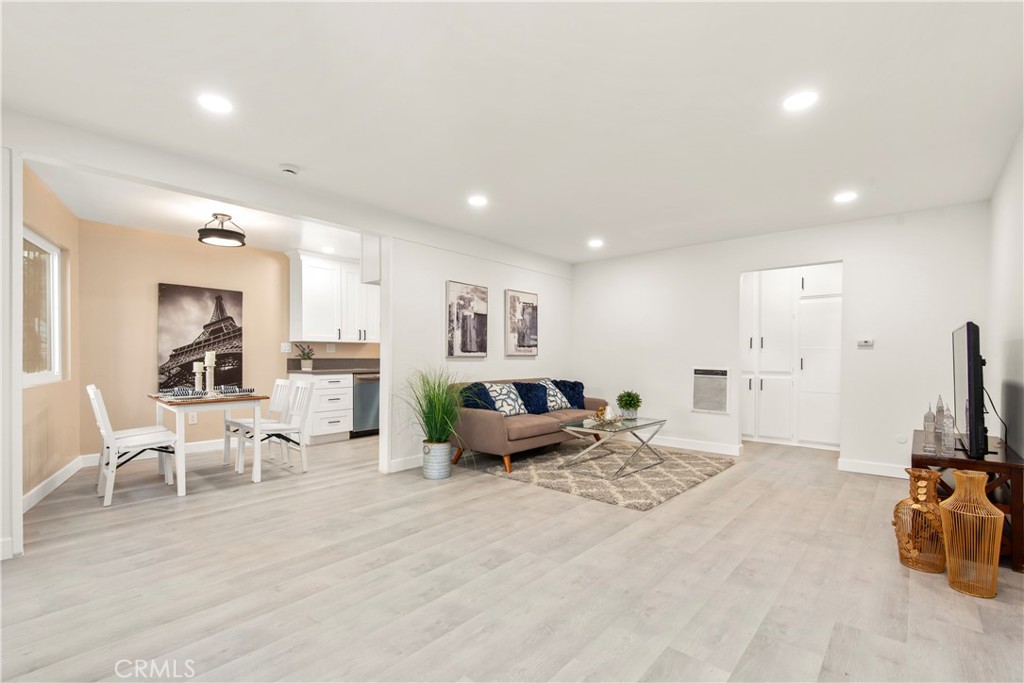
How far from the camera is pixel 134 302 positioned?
525 centimetres

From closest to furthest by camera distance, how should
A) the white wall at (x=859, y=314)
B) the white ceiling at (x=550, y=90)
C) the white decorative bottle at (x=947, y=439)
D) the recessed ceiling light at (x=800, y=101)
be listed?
the white ceiling at (x=550, y=90)
the recessed ceiling light at (x=800, y=101)
the white decorative bottle at (x=947, y=439)
the white wall at (x=859, y=314)

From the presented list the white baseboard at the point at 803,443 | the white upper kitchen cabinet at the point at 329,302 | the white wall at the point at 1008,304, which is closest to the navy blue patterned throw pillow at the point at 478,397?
the white upper kitchen cabinet at the point at 329,302

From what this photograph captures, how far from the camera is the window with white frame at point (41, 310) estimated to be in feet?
12.4

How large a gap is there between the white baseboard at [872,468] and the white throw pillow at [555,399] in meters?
2.97

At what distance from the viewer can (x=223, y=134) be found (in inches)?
118

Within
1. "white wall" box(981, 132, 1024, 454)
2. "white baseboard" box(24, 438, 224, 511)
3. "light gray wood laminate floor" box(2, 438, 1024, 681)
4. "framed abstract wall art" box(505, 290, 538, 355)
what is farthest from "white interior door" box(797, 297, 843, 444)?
"white baseboard" box(24, 438, 224, 511)

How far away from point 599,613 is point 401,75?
106 inches

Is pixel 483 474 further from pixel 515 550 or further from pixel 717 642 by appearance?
pixel 717 642

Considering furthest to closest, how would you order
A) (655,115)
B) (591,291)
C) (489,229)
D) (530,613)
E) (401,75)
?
(591,291)
(489,229)
(655,115)
(401,75)
(530,613)

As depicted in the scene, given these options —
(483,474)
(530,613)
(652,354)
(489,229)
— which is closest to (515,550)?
(530,613)

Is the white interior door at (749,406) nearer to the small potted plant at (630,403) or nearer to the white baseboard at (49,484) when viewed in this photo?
the small potted plant at (630,403)

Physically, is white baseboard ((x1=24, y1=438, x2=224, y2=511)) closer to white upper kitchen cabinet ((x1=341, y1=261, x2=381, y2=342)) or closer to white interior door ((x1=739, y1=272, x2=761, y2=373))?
white upper kitchen cabinet ((x1=341, y1=261, x2=381, y2=342))

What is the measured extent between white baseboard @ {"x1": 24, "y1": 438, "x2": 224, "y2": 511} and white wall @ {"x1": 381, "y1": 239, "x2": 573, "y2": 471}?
103 inches

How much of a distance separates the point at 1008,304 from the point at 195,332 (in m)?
7.44
